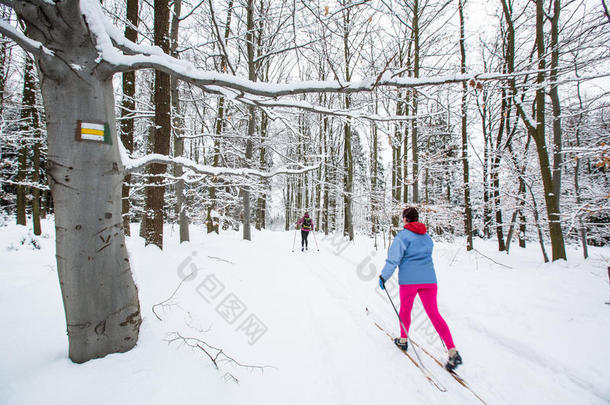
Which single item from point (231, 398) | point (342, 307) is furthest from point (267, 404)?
point (342, 307)

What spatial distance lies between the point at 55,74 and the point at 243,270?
15.3ft

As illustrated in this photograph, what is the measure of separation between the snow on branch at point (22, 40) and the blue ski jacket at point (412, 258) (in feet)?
12.0

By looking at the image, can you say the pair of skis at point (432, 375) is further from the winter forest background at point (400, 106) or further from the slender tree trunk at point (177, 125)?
the slender tree trunk at point (177, 125)

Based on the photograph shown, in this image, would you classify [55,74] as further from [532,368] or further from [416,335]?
[532,368]

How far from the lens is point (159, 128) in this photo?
18.3 ft

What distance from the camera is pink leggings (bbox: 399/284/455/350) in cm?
288

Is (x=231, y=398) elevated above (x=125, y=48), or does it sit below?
below

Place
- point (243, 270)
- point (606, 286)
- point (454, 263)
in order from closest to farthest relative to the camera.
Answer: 1. point (606, 286)
2. point (243, 270)
3. point (454, 263)

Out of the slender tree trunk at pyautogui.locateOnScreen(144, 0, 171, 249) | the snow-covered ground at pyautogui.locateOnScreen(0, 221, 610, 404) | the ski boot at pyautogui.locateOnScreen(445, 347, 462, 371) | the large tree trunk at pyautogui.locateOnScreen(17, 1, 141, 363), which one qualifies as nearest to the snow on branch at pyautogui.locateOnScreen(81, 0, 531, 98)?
the large tree trunk at pyautogui.locateOnScreen(17, 1, 141, 363)

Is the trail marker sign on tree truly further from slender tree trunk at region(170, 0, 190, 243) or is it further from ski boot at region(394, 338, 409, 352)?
slender tree trunk at region(170, 0, 190, 243)

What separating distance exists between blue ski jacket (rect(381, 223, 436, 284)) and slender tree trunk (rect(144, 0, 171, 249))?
4966 mm

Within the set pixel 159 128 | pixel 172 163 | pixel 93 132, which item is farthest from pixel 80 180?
pixel 159 128

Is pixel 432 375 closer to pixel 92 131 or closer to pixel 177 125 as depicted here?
pixel 92 131

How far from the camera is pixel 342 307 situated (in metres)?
4.26
